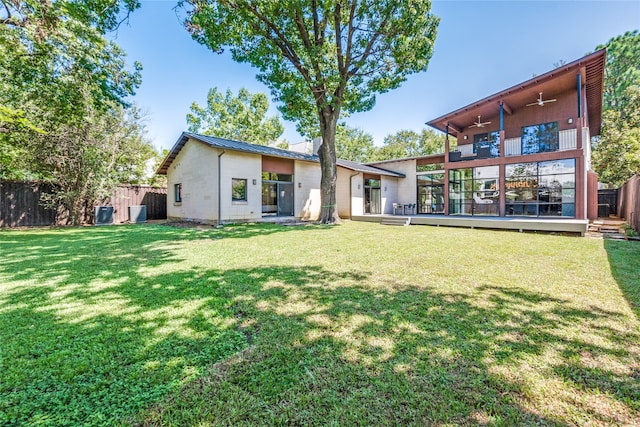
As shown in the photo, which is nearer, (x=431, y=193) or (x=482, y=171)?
(x=482, y=171)

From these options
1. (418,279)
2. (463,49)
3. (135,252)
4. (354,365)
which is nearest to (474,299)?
(418,279)

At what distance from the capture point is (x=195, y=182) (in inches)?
556

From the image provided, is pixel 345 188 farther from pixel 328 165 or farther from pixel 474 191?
pixel 474 191

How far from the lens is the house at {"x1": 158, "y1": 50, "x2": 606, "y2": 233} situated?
1184cm

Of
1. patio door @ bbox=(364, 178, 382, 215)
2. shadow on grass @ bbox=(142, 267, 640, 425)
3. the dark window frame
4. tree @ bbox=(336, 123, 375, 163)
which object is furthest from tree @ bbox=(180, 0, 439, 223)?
tree @ bbox=(336, 123, 375, 163)

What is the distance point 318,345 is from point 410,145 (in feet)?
136

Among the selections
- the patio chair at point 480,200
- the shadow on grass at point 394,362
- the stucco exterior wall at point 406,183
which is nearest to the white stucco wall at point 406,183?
the stucco exterior wall at point 406,183

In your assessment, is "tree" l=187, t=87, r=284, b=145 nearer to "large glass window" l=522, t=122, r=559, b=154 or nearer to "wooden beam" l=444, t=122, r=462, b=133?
"wooden beam" l=444, t=122, r=462, b=133

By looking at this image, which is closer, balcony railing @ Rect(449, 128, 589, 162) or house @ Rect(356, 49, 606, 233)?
house @ Rect(356, 49, 606, 233)

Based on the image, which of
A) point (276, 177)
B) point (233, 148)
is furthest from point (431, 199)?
point (233, 148)

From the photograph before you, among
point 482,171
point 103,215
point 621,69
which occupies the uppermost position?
point 621,69

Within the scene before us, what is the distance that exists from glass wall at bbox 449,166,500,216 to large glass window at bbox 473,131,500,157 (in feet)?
3.21

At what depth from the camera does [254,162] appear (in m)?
13.8

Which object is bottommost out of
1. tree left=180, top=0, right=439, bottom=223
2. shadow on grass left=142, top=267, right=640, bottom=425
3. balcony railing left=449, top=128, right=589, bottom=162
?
shadow on grass left=142, top=267, right=640, bottom=425
